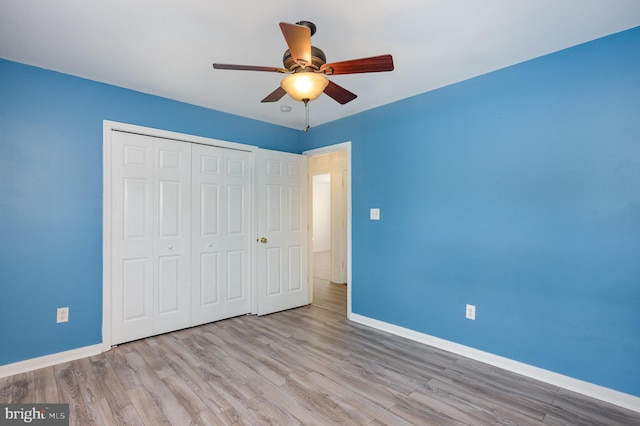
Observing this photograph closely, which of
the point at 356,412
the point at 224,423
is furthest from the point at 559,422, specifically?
the point at 224,423

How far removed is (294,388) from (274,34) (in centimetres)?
257

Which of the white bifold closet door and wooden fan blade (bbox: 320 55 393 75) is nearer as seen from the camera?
wooden fan blade (bbox: 320 55 393 75)

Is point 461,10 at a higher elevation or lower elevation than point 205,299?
higher

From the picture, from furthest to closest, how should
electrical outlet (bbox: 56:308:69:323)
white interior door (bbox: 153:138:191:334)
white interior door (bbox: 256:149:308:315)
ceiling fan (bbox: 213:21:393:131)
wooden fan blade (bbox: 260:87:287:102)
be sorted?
white interior door (bbox: 256:149:308:315) < white interior door (bbox: 153:138:191:334) < electrical outlet (bbox: 56:308:69:323) < wooden fan blade (bbox: 260:87:287:102) < ceiling fan (bbox: 213:21:393:131)

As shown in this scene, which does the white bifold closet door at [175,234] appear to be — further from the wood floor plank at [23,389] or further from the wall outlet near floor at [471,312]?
the wall outlet near floor at [471,312]

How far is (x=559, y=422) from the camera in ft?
6.29

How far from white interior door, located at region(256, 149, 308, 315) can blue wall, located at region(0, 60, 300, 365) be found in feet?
5.43

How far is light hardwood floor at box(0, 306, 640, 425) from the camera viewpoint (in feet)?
6.44

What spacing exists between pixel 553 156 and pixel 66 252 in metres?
4.16

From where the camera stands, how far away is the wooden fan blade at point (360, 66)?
5.58 feet

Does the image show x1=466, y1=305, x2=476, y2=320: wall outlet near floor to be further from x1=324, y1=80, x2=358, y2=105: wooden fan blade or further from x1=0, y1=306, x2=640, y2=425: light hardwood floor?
x1=324, y1=80, x2=358, y2=105: wooden fan blade

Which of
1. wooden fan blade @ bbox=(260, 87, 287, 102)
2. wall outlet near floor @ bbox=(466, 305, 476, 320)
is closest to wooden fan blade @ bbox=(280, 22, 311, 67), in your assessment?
wooden fan blade @ bbox=(260, 87, 287, 102)

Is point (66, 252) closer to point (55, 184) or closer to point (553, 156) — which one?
point (55, 184)

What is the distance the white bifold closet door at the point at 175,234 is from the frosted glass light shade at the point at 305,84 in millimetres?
2055
